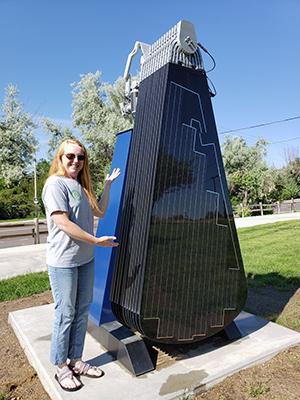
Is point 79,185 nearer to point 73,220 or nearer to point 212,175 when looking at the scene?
point 73,220

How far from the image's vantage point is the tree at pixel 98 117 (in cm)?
2166

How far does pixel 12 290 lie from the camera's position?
5.37 meters

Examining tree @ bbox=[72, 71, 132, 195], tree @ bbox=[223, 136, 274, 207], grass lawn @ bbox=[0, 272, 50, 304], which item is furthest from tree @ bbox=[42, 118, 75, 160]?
grass lawn @ bbox=[0, 272, 50, 304]

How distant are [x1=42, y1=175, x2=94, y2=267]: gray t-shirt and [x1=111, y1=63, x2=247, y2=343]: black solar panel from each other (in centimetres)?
56

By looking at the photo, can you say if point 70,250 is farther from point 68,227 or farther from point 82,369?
point 82,369

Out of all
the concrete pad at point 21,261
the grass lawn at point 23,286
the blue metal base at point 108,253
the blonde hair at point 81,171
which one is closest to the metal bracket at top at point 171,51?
the blue metal base at point 108,253

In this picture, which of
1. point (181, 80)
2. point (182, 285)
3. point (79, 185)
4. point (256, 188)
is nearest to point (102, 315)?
point (182, 285)

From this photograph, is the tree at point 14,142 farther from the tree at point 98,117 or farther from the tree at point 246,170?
the tree at point 246,170

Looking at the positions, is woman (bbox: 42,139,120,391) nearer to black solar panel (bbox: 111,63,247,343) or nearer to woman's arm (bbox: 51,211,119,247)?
woman's arm (bbox: 51,211,119,247)

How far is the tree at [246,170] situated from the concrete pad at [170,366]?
2208 cm

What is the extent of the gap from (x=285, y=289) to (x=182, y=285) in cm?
284

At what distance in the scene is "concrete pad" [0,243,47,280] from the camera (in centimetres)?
692

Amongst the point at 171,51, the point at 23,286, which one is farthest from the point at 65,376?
the point at 23,286

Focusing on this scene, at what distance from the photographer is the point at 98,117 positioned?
73.4 ft
